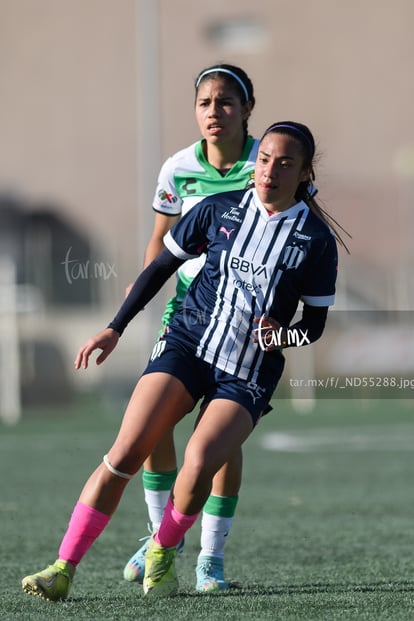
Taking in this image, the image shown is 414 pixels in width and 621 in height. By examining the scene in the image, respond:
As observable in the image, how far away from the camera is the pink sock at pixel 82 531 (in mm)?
4199

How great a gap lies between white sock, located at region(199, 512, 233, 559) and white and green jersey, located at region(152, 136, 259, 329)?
2.66ft

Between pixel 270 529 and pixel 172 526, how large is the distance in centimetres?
248

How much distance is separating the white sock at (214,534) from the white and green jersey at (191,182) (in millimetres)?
812

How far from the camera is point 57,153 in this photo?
1234 inches

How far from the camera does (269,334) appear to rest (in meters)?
4.20

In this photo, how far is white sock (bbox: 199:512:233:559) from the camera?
4.74 m

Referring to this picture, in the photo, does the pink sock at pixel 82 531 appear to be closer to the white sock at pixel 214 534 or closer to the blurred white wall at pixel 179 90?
the white sock at pixel 214 534

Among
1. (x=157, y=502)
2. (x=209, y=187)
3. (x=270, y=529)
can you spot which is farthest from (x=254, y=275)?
(x=270, y=529)

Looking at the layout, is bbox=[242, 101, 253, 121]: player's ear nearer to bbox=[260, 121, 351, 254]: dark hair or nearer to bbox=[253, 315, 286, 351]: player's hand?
bbox=[260, 121, 351, 254]: dark hair

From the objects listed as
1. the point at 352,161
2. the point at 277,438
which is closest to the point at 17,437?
the point at 277,438

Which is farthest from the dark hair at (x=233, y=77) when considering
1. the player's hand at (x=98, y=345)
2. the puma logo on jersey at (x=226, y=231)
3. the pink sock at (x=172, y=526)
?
the pink sock at (x=172, y=526)

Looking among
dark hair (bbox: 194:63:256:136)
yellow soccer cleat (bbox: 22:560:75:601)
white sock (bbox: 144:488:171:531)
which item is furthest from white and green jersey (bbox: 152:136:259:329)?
yellow soccer cleat (bbox: 22:560:75:601)

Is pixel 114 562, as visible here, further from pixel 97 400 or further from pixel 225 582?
pixel 97 400

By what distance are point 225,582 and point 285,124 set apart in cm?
180
